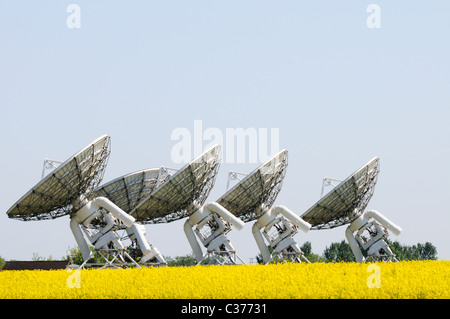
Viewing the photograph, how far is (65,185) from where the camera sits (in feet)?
171

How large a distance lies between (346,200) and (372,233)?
10.3m

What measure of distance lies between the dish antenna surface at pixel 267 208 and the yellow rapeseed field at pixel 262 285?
2844 centimetres

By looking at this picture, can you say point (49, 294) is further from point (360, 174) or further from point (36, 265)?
point (36, 265)

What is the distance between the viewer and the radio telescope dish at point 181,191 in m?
56.6

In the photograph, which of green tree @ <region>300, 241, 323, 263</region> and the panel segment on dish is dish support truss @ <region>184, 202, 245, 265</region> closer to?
the panel segment on dish

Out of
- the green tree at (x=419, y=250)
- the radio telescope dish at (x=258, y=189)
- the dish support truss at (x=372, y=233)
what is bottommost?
the green tree at (x=419, y=250)

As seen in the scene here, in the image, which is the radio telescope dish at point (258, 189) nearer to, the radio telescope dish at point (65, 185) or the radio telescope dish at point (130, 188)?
the radio telescope dish at point (130, 188)

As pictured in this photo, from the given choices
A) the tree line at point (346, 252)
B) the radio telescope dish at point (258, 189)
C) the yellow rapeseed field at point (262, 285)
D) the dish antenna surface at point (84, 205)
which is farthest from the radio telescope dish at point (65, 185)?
the tree line at point (346, 252)

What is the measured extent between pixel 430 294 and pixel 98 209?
119 ft

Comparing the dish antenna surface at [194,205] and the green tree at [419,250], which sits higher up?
the dish antenna surface at [194,205]

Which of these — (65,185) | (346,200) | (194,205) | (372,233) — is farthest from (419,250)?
(65,185)

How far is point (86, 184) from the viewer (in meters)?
53.8
